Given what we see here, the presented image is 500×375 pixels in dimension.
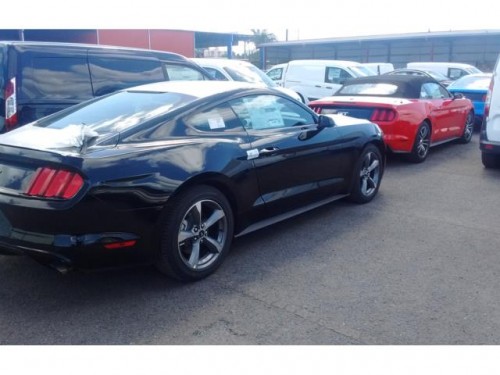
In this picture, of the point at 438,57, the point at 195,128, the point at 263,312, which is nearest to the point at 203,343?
the point at 263,312

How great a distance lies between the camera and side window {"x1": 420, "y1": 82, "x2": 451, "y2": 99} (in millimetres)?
8266

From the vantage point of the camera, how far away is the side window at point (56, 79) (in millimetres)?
5340

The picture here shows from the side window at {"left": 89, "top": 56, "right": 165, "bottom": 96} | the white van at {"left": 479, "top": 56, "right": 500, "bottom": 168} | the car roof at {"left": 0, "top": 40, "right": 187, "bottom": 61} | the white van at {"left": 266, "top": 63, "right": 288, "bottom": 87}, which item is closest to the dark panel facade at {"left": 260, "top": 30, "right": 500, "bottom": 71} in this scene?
the white van at {"left": 266, "top": 63, "right": 288, "bottom": 87}

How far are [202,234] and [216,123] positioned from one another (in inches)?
36.7

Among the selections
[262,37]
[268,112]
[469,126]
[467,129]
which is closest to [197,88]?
[268,112]

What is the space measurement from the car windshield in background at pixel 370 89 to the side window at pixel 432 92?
0.54m

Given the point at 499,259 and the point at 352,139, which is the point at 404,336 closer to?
the point at 499,259

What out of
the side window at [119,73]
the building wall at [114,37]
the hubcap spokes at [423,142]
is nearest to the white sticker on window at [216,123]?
the side window at [119,73]

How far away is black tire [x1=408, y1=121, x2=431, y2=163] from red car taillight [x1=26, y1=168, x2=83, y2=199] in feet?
19.8

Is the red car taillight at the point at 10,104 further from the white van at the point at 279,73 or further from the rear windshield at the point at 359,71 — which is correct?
the white van at the point at 279,73

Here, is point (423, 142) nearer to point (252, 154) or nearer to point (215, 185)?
point (252, 154)

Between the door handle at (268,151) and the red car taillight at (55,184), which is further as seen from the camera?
the door handle at (268,151)

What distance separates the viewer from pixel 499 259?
4121 millimetres

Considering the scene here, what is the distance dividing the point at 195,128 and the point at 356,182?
2407 mm
